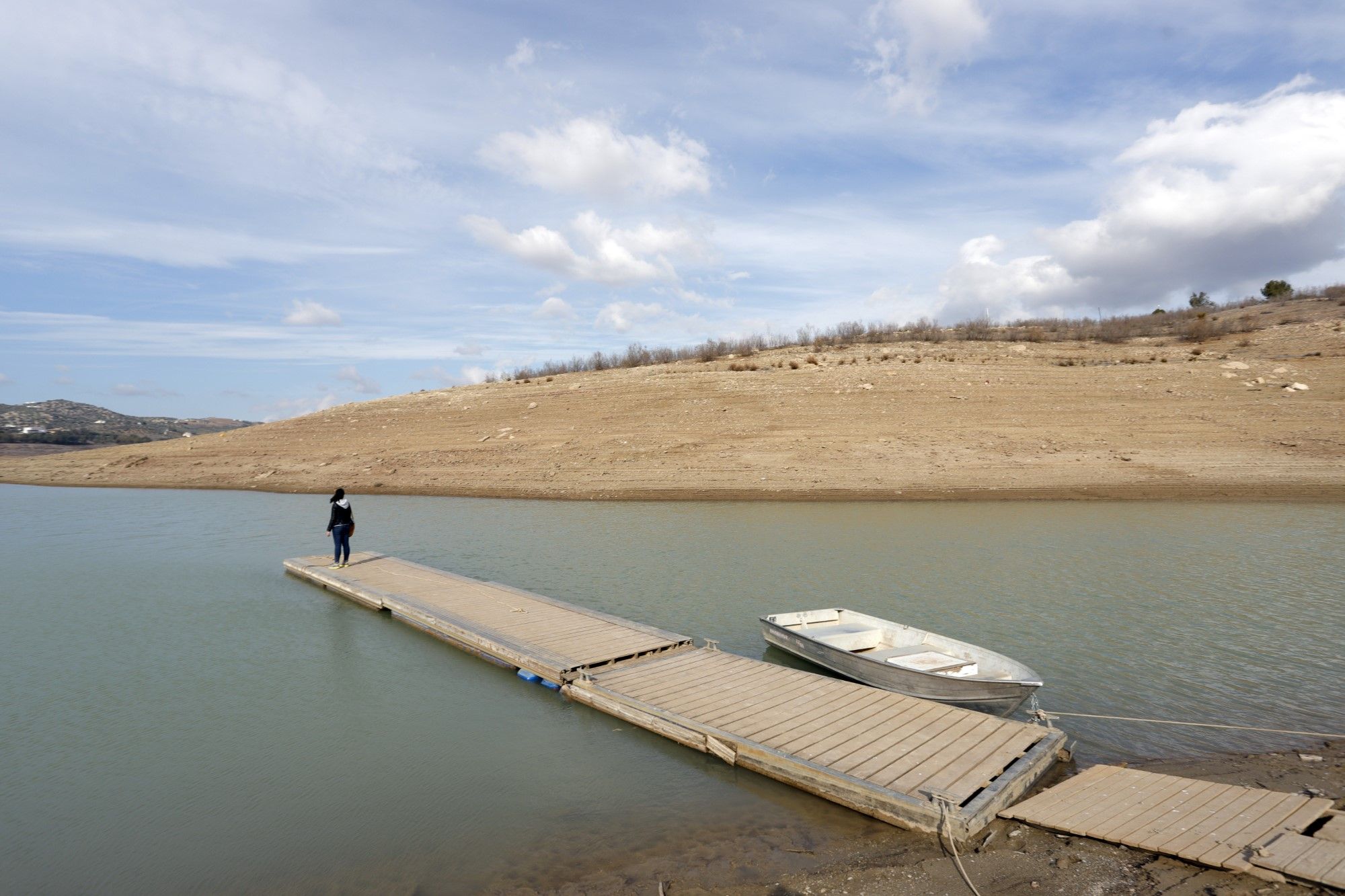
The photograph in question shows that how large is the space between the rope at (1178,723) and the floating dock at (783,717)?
0.60m

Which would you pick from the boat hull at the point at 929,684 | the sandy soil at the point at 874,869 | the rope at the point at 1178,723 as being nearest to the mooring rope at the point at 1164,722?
the rope at the point at 1178,723

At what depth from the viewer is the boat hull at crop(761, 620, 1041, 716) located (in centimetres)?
878

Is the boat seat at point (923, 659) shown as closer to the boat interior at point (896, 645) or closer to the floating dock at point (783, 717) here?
the boat interior at point (896, 645)

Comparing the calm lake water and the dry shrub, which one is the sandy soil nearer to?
the calm lake water

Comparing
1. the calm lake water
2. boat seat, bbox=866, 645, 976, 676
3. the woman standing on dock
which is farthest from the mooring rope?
the woman standing on dock

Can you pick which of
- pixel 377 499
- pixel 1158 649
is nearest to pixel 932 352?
pixel 377 499

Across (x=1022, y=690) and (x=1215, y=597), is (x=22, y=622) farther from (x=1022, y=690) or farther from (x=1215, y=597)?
(x=1215, y=597)

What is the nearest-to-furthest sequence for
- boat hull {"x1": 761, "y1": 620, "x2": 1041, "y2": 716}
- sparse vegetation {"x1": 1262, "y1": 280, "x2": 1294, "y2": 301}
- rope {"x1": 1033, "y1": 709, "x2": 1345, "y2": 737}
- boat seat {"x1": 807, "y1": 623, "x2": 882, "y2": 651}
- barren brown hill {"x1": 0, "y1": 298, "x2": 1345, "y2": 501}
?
rope {"x1": 1033, "y1": 709, "x2": 1345, "y2": 737}, boat hull {"x1": 761, "y1": 620, "x2": 1041, "y2": 716}, boat seat {"x1": 807, "y1": 623, "x2": 882, "y2": 651}, barren brown hill {"x1": 0, "y1": 298, "x2": 1345, "y2": 501}, sparse vegetation {"x1": 1262, "y1": 280, "x2": 1294, "y2": 301}

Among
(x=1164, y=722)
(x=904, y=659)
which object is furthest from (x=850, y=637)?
(x=1164, y=722)

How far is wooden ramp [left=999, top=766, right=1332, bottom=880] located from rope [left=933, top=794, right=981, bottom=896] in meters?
0.59

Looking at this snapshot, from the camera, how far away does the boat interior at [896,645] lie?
966 cm

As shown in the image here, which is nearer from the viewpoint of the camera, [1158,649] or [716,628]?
[1158,649]

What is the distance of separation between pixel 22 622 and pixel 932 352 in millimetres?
43216

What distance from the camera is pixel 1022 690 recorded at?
8.71 m
